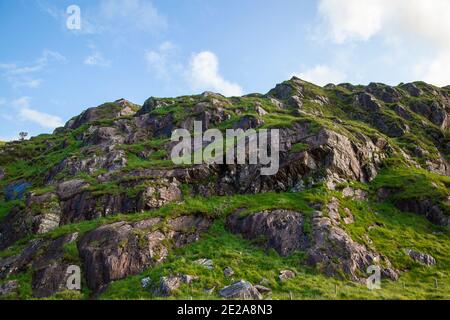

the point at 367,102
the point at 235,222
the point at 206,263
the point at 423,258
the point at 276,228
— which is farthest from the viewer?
the point at 367,102

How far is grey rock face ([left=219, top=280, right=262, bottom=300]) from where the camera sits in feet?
96.1

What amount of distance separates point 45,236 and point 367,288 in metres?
34.4

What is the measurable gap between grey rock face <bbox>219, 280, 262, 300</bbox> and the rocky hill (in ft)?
0.42

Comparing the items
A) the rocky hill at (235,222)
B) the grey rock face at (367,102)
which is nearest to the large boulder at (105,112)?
the rocky hill at (235,222)

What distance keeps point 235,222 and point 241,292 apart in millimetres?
14753

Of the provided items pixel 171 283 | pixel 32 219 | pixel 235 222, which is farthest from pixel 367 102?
pixel 32 219

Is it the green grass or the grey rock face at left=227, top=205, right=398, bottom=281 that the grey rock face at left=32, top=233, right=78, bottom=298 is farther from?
the green grass

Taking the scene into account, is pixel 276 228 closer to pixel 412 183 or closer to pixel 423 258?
pixel 423 258

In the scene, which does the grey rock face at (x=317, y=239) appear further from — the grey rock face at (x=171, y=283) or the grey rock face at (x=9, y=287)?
the grey rock face at (x=9, y=287)

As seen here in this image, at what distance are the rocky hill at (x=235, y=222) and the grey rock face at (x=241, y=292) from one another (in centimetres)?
13

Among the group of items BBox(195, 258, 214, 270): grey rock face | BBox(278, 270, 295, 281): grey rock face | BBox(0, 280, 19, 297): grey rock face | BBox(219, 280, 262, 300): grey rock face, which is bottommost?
BBox(0, 280, 19, 297): grey rock face

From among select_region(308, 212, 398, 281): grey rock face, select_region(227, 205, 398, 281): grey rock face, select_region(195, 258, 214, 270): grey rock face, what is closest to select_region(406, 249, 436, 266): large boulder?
select_region(308, 212, 398, 281): grey rock face

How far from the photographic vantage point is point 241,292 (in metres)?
29.6
